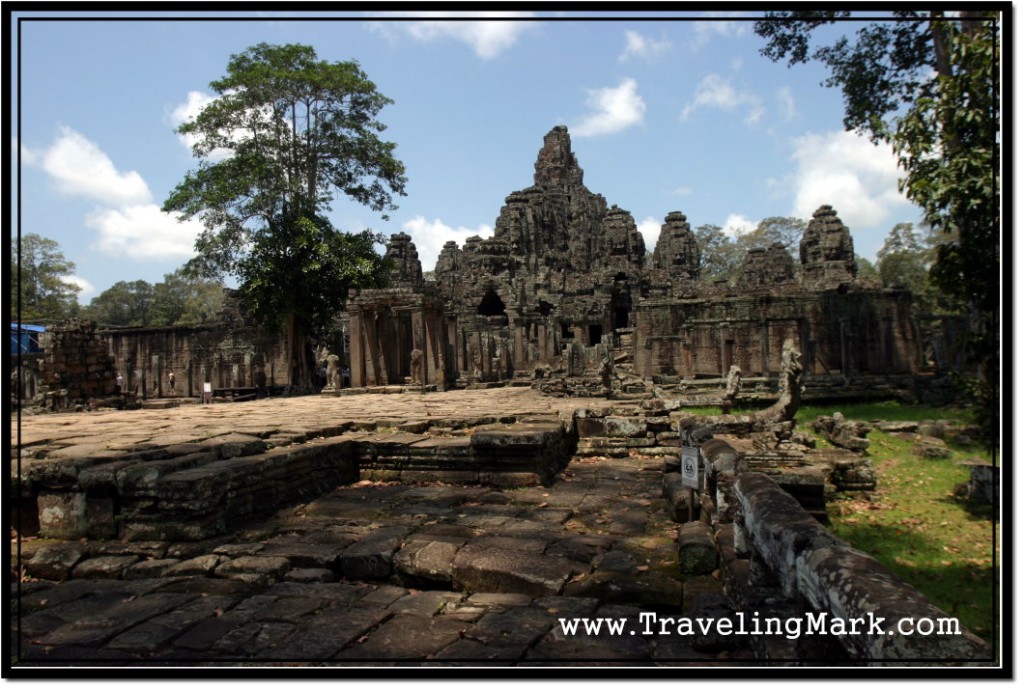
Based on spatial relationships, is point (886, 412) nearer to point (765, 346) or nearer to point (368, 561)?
point (765, 346)

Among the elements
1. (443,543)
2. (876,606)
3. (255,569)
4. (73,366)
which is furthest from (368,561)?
(73,366)

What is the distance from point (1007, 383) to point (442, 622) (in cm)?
272

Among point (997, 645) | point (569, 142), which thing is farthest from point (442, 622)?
point (569, 142)

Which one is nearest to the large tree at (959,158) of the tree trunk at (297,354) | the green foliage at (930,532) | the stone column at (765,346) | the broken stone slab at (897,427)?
the green foliage at (930,532)

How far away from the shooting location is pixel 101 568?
3.99 meters

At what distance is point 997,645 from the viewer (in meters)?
2.20

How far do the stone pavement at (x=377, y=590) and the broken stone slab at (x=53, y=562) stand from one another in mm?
10

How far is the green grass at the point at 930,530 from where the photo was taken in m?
4.25

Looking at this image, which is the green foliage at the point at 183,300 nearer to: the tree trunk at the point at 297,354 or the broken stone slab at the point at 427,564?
the tree trunk at the point at 297,354

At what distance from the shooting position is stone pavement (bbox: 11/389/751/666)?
8.99 feet

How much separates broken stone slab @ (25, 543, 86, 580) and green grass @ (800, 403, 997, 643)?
5096mm

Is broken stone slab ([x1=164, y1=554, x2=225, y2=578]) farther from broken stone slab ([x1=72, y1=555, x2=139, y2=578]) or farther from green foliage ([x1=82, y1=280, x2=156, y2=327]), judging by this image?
green foliage ([x1=82, y1=280, x2=156, y2=327])

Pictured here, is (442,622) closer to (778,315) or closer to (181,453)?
(181,453)

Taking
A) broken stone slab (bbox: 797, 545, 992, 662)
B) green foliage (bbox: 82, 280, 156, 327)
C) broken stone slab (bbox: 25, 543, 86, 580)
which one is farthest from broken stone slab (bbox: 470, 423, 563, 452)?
green foliage (bbox: 82, 280, 156, 327)
